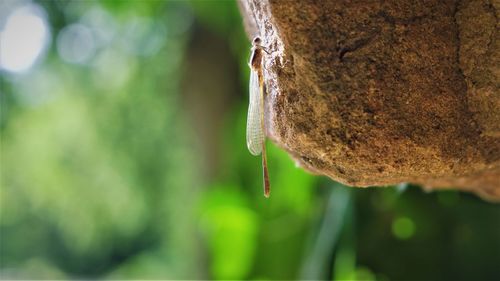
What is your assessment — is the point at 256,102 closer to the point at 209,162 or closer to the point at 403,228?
the point at 403,228

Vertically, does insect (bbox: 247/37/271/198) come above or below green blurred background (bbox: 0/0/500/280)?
above

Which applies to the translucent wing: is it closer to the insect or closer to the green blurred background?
the insect

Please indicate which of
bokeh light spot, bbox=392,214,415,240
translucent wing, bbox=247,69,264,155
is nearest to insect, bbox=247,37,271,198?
translucent wing, bbox=247,69,264,155

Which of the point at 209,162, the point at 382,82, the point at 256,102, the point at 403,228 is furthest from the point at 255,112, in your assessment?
the point at 209,162

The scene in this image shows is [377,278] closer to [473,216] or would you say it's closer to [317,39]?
[473,216]

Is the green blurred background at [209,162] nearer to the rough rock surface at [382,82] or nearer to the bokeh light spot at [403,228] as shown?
the bokeh light spot at [403,228]

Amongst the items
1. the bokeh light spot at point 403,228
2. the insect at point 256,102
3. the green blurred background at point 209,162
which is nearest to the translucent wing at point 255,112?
the insect at point 256,102

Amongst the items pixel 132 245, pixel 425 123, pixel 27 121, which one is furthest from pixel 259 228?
pixel 132 245
